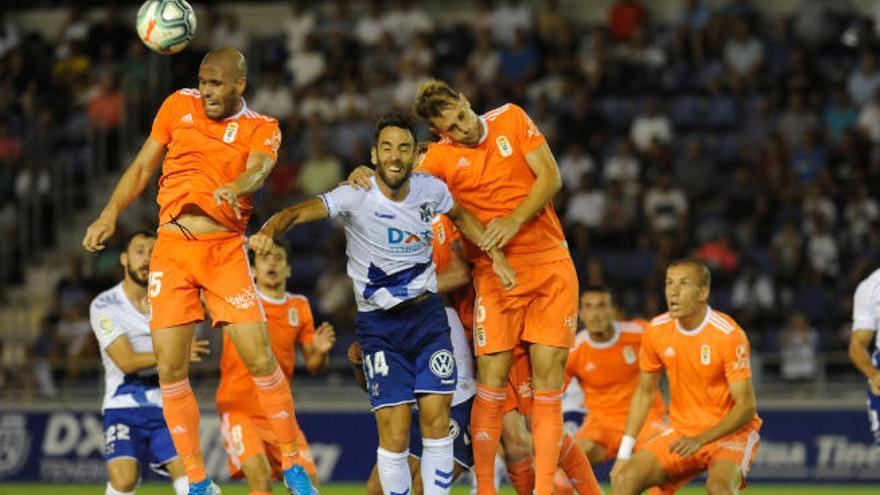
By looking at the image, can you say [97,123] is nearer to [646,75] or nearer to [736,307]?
[646,75]

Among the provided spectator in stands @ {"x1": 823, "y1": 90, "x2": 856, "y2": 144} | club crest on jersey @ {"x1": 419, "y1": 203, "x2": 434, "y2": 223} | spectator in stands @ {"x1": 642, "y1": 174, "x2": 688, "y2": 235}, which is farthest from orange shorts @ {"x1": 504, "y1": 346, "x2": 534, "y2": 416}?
spectator in stands @ {"x1": 823, "y1": 90, "x2": 856, "y2": 144}

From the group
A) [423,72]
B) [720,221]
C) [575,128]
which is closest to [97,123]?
[423,72]

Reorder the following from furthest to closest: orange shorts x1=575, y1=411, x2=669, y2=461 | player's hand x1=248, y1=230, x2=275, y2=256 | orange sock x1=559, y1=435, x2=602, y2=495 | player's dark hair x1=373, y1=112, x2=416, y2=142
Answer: orange shorts x1=575, y1=411, x2=669, y2=461 → orange sock x1=559, y1=435, x2=602, y2=495 → player's dark hair x1=373, y1=112, x2=416, y2=142 → player's hand x1=248, y1=230, x2=275, y2=256

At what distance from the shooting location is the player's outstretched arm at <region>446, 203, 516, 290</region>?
10.0 m

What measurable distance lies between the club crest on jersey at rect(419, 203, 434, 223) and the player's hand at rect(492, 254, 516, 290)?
51 cm

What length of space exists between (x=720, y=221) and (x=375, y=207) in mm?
10520

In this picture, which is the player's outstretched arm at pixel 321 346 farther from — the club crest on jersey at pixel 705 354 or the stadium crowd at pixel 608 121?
the stadium crowd at pixel 608 121

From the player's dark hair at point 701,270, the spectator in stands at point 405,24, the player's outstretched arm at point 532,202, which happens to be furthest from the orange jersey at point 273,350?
the spectator in stands at point 405,24

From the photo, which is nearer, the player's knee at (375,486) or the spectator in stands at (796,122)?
the player's knee at (375,486)

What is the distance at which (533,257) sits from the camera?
10.7m

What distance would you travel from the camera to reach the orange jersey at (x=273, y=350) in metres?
12.0

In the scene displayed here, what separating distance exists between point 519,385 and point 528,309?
79cm

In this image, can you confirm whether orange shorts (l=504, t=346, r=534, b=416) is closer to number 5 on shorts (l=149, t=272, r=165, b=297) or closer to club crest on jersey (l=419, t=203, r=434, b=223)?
club crest on jersey (l=419, t=203, r=434, b=223)

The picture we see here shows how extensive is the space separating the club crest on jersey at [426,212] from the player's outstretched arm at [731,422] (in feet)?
8.68
